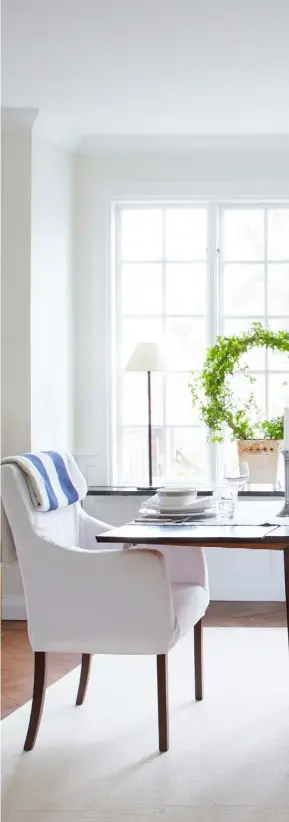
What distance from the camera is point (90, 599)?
335cm

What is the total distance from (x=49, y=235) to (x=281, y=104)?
136 cm

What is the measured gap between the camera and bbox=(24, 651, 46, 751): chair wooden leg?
11.1ft

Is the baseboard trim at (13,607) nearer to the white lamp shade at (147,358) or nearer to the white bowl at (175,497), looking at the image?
the white lamp shade at (147,358)

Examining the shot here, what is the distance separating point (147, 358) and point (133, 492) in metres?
0.74

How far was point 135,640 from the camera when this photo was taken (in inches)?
130

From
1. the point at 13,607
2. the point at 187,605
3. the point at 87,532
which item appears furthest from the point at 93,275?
the point at 187,605

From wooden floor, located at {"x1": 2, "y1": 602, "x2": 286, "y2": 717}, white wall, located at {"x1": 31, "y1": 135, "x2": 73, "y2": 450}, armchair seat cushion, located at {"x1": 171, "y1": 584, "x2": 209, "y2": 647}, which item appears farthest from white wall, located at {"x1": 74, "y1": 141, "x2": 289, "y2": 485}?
armchair seat cushion, located at {"x1": 171, "y1": 584, "x2": 209, "y2": 647}

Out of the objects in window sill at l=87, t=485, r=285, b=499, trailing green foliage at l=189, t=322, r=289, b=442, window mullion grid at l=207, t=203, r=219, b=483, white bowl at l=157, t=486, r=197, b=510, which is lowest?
window sill at l=87, t=485, r=285, b=499

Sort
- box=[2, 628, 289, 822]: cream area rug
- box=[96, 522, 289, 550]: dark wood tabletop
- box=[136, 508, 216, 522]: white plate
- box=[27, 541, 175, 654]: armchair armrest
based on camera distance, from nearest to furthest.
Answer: box=[2, 628, 289, 822]: cream area rug
box=[96, 522, 289, 550]: dark wood tabletop
box=[27, 541, 175, 654]: armchair armrest
box=[136, 508, 216, 522]: white plate

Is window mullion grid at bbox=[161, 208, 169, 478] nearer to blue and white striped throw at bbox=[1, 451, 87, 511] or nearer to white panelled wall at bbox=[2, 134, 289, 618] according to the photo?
white panelled wall at bbox=[2, 134, 289, 618]

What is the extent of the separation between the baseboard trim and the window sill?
0.74m

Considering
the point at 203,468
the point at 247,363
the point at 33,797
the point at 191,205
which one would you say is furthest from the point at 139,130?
the point at 33,797

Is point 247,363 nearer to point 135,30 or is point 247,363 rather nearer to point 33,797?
point 135,30

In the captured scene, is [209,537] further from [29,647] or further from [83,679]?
[29,647]
